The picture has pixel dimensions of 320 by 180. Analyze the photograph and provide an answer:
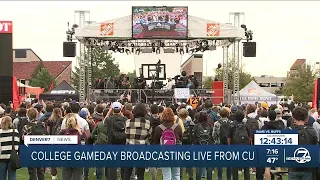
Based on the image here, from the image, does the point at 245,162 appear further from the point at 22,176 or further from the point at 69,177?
the point at 22,176

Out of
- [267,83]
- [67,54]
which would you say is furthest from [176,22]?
[267,83]

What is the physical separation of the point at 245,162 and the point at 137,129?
6.46 ft

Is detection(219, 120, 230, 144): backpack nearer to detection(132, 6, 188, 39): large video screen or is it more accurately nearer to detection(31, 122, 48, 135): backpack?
detection(31, 122, 48, 135): backpack

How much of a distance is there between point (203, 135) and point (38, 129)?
326 centimetres

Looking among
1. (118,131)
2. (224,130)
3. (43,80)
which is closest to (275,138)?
(224,130)

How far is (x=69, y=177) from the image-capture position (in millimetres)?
10305

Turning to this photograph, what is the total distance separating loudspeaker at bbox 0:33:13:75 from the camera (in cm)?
2238

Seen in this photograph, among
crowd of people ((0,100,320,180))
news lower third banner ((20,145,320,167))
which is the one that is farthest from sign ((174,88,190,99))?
news lower third banner ((20,145,320,167))

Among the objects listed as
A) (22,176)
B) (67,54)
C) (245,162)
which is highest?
(67,54)

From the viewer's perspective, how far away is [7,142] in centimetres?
1050

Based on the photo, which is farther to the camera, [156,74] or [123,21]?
[156,74]

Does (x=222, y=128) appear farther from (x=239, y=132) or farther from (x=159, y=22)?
(x=159, y=22)

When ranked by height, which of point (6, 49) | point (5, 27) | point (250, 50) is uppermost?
point (5, 27)

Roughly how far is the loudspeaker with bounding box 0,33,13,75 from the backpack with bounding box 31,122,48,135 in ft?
38.1
